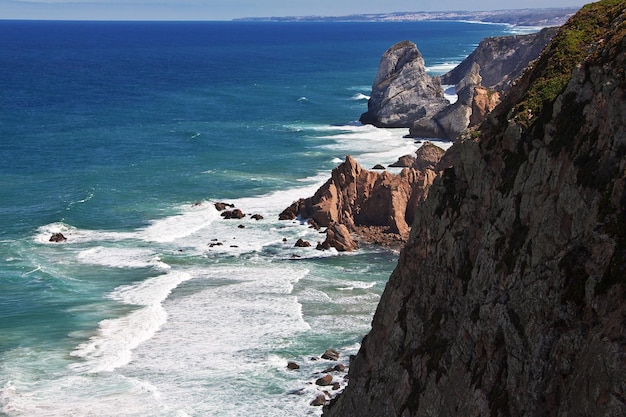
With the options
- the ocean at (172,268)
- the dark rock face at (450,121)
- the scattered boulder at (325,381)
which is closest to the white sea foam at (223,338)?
the ocean at (172,268)

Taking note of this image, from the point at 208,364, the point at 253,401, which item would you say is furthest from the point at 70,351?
the point at 253,401

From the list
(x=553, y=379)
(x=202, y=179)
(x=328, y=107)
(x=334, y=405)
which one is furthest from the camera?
(x=328, y=107)

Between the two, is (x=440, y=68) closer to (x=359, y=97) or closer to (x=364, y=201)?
(x=359, y=97)

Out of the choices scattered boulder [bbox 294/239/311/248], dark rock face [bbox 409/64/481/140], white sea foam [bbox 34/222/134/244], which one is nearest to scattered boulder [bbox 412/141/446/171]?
dark rock face [bbox 409/64/481/140]

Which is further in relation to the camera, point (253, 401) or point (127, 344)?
point (127, 344)

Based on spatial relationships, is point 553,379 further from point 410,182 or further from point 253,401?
point 410,182

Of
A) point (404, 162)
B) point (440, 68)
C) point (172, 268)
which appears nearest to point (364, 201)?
point (404, 162)
